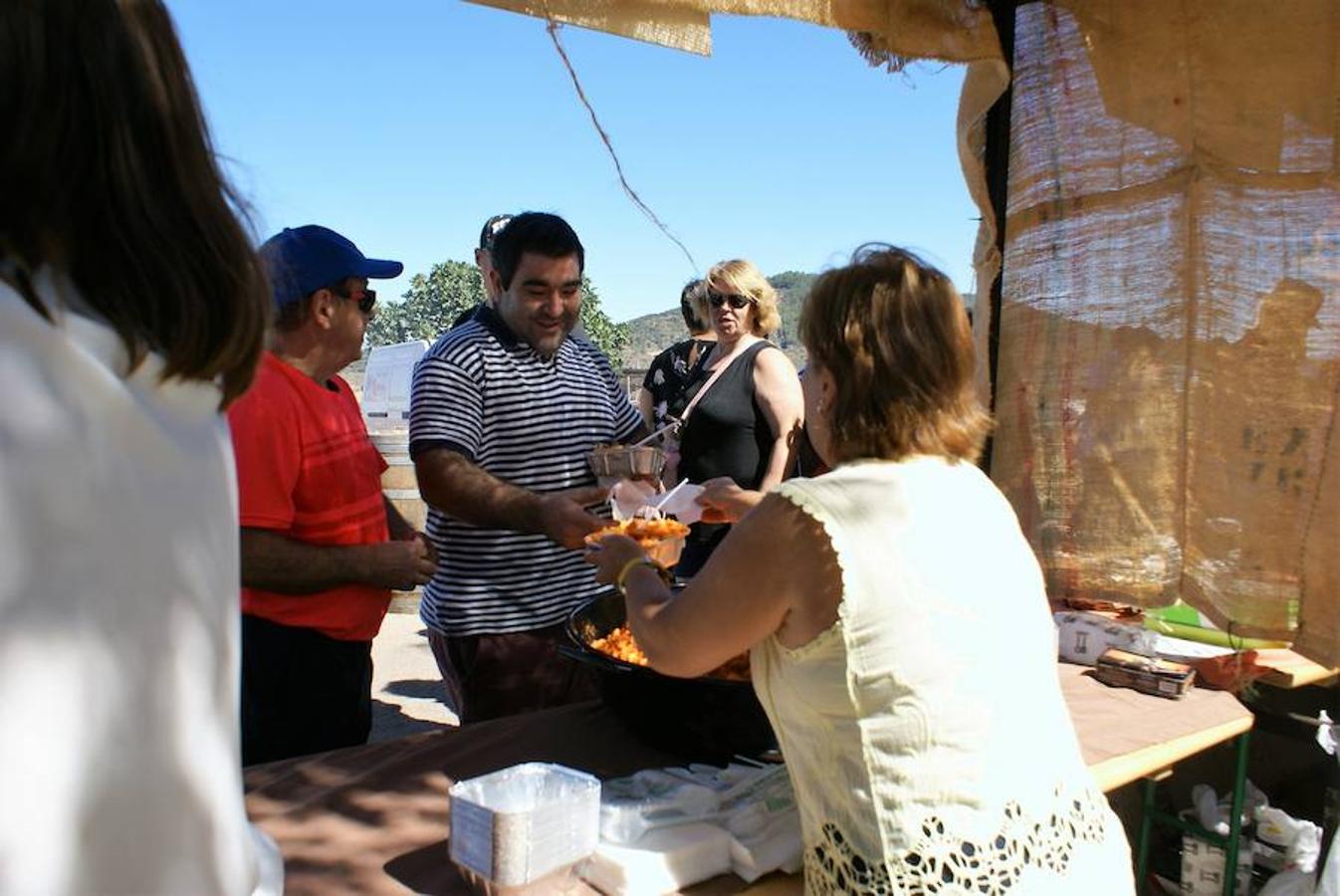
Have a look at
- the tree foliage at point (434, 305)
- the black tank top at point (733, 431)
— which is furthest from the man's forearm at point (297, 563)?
the tree foliage at point (434, 305)

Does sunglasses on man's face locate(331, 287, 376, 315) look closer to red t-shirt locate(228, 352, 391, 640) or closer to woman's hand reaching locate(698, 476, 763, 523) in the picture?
red t-shirt locate(228, 352, 391, 640)

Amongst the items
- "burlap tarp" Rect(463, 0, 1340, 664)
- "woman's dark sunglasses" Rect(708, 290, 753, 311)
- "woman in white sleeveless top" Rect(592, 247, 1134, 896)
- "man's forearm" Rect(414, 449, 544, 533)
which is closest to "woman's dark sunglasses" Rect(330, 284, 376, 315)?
"man's forearm" Rect(414, 449, 544, 533)

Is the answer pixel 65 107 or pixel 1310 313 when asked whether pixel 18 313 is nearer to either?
pixel 65 107

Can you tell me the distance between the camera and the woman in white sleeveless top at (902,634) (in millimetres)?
1371

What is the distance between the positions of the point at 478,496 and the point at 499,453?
0.74ft

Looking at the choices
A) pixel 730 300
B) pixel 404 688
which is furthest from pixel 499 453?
pixel 404 688

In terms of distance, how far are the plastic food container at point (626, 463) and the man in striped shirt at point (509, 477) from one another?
0.09m

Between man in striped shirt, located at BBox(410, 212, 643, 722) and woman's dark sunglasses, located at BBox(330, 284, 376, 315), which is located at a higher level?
woman's dark sunglasses, located at BBox(330, 284, 376, 315)

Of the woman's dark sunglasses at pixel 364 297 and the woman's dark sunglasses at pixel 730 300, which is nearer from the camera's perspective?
the woman's dark sunglasses at pixel 364 297

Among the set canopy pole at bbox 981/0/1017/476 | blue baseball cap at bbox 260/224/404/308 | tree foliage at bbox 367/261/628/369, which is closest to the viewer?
blue baseball cap at bbox 260/224/404/308

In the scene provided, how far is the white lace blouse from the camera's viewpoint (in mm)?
1363

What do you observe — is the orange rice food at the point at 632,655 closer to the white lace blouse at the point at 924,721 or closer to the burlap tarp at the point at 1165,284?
the white lace blouse at the point at 924,721

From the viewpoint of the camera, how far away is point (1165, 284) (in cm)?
217

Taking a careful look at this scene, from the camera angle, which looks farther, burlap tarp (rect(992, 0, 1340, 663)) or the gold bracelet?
burlap tarp (rect(992, 0, 1340, 663))
